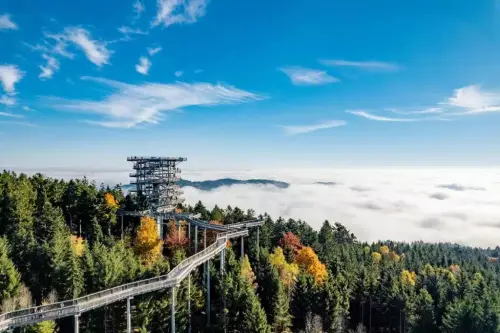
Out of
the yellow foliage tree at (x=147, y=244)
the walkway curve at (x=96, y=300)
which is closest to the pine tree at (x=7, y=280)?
the walkway curve at (x=96, y=300)

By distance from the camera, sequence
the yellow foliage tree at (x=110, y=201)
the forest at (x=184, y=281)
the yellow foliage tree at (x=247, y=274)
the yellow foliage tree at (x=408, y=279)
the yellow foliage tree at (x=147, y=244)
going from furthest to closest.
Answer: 1. the yellow foliage tree at (x=408, y=279)
2. the yellow foliage tree at (x=110, y=201)
3. the yellow foliage tree at (x=147, y=244)
4. the yellow foliage tree at (x=247, y=274)
5. the forest at (x=184, y=281)

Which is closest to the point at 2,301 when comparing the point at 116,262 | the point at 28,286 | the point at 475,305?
the point at 28,286

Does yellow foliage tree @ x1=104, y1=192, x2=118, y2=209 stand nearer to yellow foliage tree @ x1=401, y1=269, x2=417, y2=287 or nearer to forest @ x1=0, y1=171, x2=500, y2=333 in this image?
forest @ x1=0, y1=171, x2=500, y2=333

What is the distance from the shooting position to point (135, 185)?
263ft

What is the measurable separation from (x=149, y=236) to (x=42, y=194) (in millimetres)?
23457

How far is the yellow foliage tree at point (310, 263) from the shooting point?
70500mm

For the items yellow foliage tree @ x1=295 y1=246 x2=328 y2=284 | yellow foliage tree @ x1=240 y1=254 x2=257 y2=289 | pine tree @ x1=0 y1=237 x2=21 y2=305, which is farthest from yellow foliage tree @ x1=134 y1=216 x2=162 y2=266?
yellow foliage tree @ x1=295 y1=246 x2=328 y2=284

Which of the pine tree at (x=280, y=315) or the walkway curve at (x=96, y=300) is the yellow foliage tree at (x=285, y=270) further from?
the walkway curve at (x=96, y=300)

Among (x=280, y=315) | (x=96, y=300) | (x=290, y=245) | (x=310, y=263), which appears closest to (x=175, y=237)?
(x=290, y=245)

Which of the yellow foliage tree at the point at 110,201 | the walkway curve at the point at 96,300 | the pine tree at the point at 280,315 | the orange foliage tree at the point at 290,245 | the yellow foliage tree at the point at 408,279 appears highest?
the yellow foliage tree at the point at 110,201

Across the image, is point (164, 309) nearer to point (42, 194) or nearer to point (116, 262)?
point (116, 262)

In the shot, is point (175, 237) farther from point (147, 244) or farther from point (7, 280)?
point (7, 280)

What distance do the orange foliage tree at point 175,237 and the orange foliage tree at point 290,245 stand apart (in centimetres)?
2008

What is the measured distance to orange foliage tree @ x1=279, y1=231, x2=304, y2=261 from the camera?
256ft
